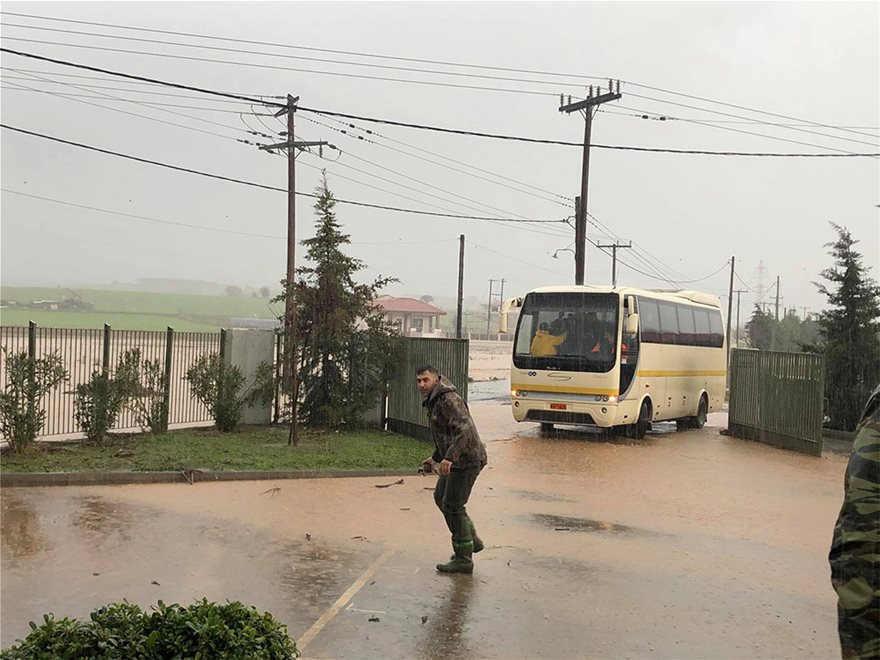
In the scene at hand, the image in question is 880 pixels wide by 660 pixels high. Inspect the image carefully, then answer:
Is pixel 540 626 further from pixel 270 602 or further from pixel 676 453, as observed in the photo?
pixel 676 453

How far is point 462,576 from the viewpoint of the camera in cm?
708

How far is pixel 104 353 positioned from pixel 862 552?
14.4 meters

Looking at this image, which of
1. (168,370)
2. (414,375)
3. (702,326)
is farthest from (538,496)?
(702,326)

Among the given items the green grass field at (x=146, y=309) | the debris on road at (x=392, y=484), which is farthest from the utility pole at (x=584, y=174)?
the debris on road at (x=392, y=484)

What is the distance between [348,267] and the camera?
16906mm

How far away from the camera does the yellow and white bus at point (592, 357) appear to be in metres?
17.5

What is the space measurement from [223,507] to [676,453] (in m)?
10.1

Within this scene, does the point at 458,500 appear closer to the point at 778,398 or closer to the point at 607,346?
the point at 607,346

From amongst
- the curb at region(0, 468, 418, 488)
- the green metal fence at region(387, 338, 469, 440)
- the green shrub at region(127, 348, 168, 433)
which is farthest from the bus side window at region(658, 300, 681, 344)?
the green shrub at region(127, 348, 168, 433)

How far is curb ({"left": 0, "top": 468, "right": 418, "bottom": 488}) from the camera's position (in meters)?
10.7

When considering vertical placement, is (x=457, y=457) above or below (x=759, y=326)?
below

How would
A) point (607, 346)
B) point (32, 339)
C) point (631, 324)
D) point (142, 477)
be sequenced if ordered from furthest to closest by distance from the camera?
point (607, 346) → point (631, 324) → point (32, 339) → point (142, 477)

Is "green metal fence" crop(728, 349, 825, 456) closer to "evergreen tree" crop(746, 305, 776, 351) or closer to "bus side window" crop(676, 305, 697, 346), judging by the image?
"bus side window" crop(676, 305, 697, 346)

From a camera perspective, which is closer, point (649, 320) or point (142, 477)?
point (142, 477)
